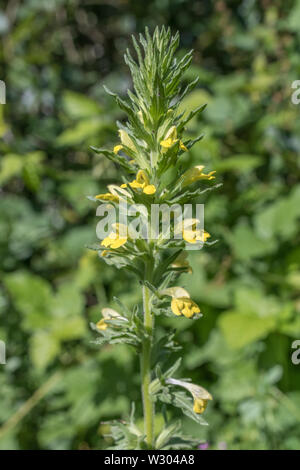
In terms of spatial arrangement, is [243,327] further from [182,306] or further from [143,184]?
[143,184]

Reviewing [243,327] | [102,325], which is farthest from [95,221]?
[102,325]

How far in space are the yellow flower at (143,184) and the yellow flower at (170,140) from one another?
67 mm

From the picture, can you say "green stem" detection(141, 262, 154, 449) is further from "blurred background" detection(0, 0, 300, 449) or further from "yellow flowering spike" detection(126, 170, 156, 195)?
"blurred background" detection(0, 0, 300, 449)

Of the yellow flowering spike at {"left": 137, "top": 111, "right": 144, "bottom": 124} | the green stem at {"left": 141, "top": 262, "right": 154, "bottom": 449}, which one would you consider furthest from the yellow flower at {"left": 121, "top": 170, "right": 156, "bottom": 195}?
the green stem at {"left": 141, "top": 262, "right": 154, "bottom": 449}

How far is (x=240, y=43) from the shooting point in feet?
9.02

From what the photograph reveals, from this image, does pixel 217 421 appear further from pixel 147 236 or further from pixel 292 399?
pixel 147 236

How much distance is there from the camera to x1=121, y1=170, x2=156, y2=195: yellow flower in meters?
0.76

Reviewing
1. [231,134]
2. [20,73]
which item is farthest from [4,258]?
[231,134]

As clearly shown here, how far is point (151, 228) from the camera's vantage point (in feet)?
2.79

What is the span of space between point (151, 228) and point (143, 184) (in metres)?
0.10

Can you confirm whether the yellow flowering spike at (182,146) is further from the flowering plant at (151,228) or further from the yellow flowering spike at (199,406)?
the yellow flowering spike at (199,406)

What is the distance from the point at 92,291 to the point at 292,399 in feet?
4.25
